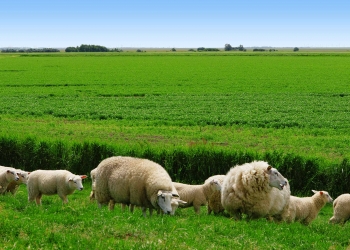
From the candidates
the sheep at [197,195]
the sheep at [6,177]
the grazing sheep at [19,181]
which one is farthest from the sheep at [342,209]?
the sheep at [6,177]

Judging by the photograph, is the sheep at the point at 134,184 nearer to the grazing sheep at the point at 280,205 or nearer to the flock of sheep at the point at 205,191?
the flock of sheep at the point at 205,191

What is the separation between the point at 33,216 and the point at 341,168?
11060 mm

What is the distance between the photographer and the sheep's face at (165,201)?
1192 cm

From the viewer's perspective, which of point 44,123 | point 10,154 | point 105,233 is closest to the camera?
point 105,233

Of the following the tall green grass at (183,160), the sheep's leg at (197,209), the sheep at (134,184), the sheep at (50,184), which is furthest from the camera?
the tall green grass at (183,160)

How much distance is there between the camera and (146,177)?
41.8 ft

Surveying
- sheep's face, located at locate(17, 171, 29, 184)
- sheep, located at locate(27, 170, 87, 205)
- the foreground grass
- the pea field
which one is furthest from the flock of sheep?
the foreground grass

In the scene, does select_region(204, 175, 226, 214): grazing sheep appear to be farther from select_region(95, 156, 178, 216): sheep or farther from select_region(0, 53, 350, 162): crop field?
select_region(0, 53, 350, 162): crop field

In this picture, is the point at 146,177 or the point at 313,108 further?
the point at 313,108

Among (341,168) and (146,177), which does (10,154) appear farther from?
(341,168)

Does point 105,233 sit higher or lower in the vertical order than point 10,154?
higher

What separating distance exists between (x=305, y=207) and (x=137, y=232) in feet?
21.2

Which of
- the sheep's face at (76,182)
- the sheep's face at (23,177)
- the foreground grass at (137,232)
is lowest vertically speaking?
the sheep's face at (23,177)

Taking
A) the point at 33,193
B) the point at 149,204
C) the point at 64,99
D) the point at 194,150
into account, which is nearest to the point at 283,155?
the point at 194,150
